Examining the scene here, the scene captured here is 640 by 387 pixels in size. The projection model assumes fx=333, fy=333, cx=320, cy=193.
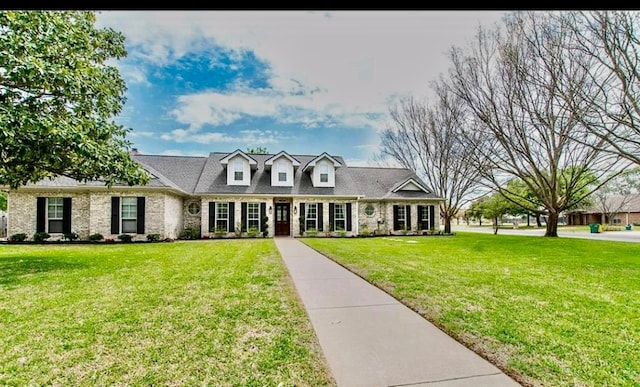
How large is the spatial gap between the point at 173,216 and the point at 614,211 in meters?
48.2

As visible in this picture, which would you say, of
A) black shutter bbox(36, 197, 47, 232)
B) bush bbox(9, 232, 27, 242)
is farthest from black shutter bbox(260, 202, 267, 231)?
bush bbox(9, 232, 27, 242)

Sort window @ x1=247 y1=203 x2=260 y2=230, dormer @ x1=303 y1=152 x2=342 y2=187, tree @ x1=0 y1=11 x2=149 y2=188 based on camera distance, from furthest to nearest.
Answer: dormer @ x1=303 y1=152 x2=342 y2=187
window @ x1=247 y1=203 x2=260 y2=230
tree @ x1=0 y1=11 x2=149 y2=188

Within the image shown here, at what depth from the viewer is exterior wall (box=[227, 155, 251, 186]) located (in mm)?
18938

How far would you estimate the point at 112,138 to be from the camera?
9.94m

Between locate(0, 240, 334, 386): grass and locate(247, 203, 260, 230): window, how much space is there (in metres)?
11.3

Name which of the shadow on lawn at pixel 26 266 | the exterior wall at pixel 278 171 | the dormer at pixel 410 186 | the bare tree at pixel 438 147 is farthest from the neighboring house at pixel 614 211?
the shadow on lawn at pixel 26 266

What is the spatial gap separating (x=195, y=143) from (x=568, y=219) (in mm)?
51494

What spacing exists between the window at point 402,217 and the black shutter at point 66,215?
17.6 meters

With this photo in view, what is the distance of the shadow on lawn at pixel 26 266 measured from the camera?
23.0 ft

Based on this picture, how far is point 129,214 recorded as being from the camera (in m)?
15.7

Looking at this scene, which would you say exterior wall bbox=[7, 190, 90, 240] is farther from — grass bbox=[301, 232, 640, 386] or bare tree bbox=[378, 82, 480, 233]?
bare tree bbox=[378, 82, 480, 233]

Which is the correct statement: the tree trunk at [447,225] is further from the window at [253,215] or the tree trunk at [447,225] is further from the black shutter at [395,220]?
the window at [253,215]
